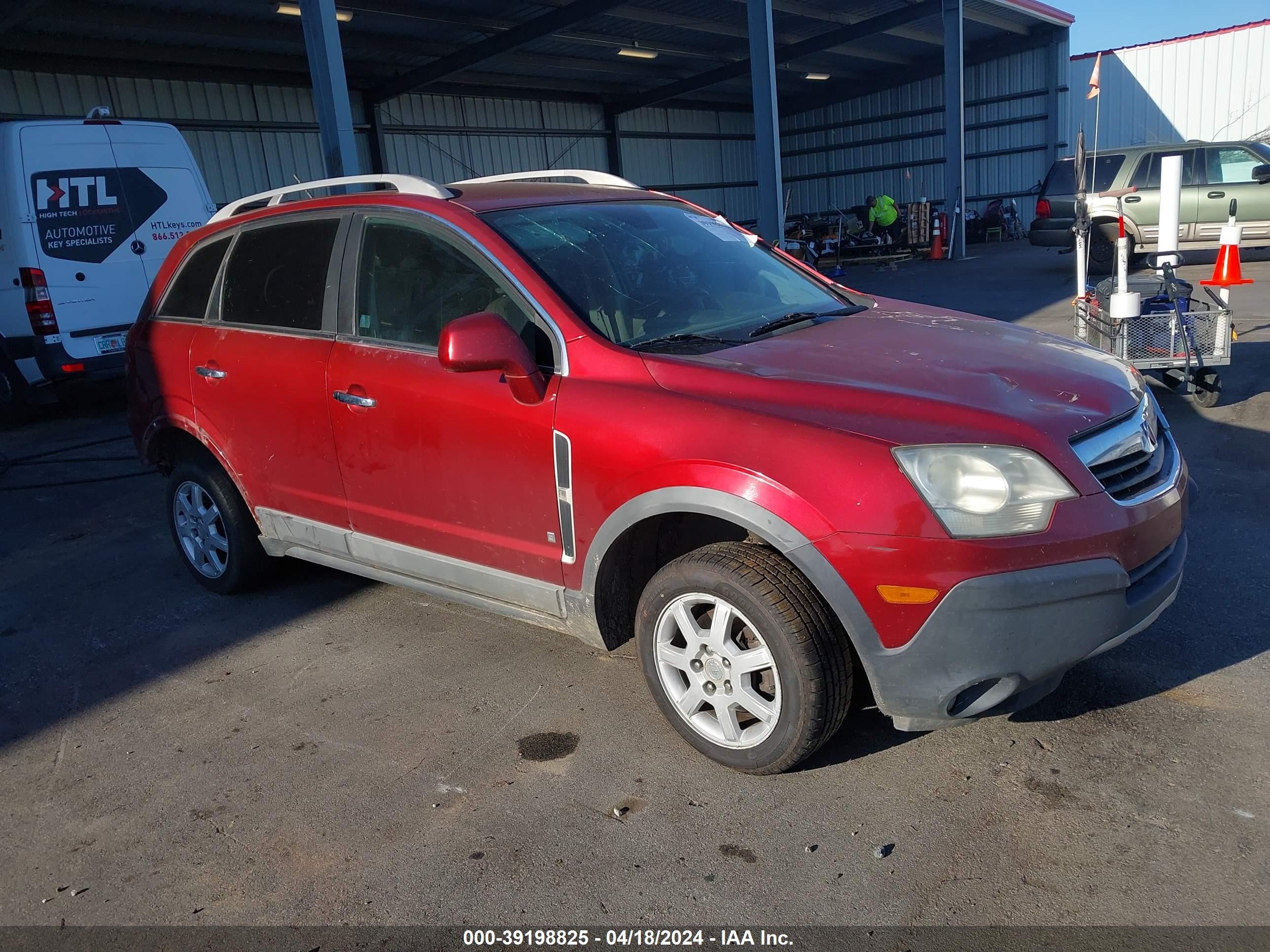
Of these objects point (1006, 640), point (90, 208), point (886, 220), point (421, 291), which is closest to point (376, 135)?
point (886, 220)

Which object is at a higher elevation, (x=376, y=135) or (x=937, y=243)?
(x=376, y=135)

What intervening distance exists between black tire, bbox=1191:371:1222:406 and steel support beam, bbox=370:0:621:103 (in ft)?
40.8

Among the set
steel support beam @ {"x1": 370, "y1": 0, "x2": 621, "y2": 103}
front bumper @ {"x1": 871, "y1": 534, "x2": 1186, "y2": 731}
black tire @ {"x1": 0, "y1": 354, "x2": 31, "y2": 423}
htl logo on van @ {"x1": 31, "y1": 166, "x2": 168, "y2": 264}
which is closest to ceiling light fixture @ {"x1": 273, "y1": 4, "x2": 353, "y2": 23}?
steel support beam @ {"x1": 370, "y1": 0, "x2": 621, "y2": 103}

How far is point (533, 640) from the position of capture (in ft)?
13.1

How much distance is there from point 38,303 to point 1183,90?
87.2 feet

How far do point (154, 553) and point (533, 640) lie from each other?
272cm

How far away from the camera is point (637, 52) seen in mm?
21422

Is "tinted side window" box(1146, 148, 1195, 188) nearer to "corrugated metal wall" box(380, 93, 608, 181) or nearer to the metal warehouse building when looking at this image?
the metal warehouse building

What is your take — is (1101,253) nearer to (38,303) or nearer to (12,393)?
(38,303)

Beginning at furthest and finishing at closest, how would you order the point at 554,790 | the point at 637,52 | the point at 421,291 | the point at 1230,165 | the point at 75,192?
the point at 637,52
the point at 1230,165
the point at 75,192
the point at 421,291
the point at 554,790

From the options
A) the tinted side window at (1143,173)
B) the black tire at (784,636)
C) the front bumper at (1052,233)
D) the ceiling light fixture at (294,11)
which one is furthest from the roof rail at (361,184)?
the front bumper at (1052,233)

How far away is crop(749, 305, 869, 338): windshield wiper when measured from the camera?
11.3ft

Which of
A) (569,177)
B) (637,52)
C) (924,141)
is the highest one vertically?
(637,52)

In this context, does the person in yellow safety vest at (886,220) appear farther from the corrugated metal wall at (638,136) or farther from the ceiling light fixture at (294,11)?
the ceiling light fixture at (294,11)
